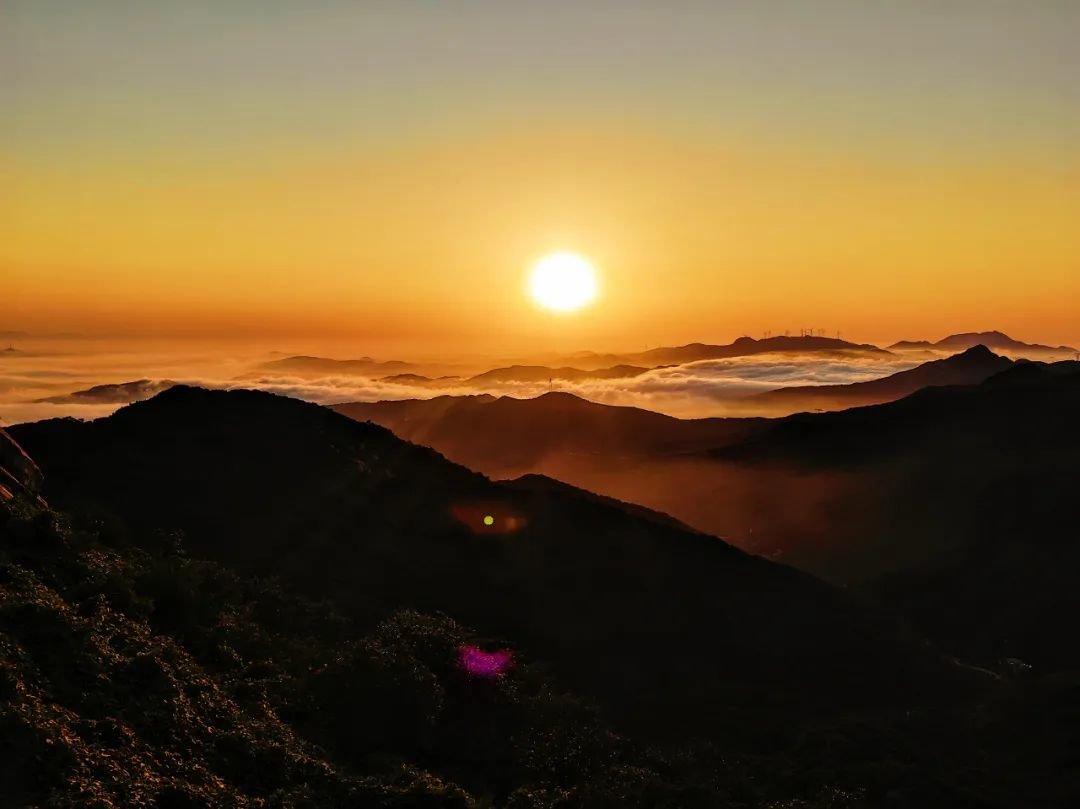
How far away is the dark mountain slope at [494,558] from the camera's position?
3503 centimetres

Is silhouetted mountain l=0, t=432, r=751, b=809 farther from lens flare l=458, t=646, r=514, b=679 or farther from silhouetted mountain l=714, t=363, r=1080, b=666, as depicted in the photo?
silhouetted mountain l=714, t=363, r=1080, b=666

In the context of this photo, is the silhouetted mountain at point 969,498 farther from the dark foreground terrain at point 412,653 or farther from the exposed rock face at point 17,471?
the exposed rock face at point 17,471

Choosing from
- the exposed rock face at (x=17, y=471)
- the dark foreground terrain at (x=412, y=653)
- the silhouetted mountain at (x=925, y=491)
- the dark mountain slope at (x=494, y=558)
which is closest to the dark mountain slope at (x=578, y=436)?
the silhouetted mountain at (x=925, y=491)

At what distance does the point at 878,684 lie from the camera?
37.0 meters

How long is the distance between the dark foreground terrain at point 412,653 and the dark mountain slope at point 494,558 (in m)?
0.14

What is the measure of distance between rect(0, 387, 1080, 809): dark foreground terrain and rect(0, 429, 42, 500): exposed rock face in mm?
141

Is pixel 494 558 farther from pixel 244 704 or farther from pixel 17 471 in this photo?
pixel 17 471

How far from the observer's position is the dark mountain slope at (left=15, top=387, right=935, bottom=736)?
115 feet

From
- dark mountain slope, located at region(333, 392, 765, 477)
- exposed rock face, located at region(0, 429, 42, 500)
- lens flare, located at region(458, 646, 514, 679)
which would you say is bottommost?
dark mountain slope, located at region(333, 392, 765, 477)

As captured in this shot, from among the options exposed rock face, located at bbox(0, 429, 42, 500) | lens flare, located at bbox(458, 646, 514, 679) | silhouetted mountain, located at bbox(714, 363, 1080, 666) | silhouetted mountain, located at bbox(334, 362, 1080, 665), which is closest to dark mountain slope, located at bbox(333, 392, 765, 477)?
silhouetted mountain, located at bbox(334, 362, 1080, 665)

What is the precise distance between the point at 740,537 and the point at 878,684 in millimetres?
55447

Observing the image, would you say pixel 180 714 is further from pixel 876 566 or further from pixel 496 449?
pixel 496 449

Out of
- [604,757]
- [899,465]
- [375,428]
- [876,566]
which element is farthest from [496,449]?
[604,757]

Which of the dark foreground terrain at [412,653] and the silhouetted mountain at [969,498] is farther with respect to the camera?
the silhouetted mountain at [969,498]
